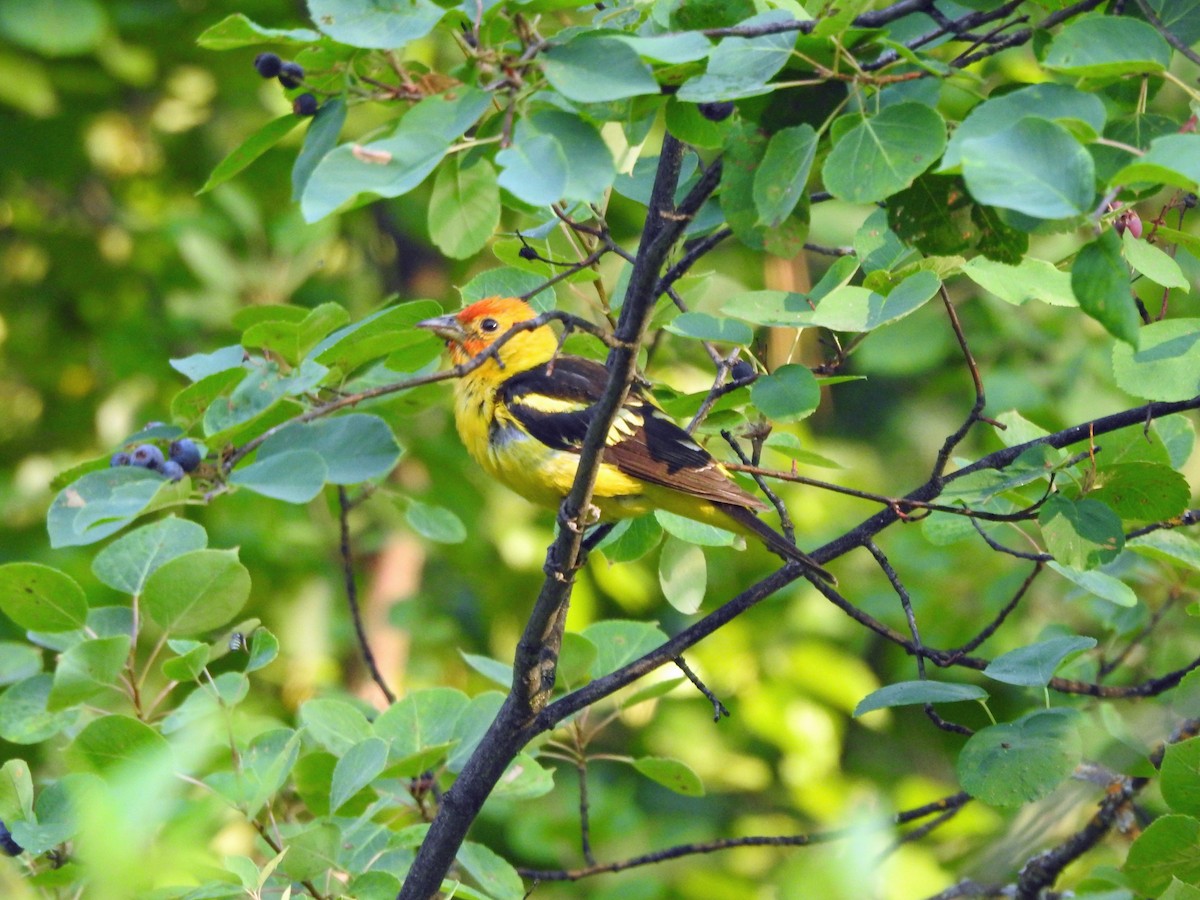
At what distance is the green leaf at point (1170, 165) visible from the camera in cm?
135

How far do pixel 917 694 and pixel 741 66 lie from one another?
1104 millimetres

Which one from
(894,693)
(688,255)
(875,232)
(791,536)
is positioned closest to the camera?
(688,255)

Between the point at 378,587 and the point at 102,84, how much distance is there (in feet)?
9.41

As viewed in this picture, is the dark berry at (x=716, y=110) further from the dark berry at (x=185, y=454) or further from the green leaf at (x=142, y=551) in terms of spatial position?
the green leaf at (x=142, y=551)

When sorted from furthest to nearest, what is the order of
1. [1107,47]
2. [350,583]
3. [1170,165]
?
1. [350,583]
2. [1107,47]
3. [1170,165]

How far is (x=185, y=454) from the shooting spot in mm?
2262

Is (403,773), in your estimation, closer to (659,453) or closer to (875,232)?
(659,453)

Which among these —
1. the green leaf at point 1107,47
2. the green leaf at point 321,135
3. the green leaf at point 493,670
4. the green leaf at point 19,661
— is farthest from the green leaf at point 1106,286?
the green leaf at point 19,661

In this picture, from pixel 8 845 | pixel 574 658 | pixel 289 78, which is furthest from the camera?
pixel 574 658

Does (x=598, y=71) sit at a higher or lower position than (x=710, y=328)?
higher

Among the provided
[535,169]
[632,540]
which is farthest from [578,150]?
[632,540]

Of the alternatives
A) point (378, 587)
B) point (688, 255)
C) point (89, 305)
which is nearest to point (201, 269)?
point (89, 305)

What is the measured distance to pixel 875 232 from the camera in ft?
7.62

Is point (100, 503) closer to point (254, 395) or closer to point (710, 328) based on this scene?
point (254, 395)
